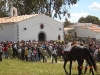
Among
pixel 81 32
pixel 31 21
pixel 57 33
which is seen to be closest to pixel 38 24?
pixel 31 21

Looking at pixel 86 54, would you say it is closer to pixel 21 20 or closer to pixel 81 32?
pixel 21 20

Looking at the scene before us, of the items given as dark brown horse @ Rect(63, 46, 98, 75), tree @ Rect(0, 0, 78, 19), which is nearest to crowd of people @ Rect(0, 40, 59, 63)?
dark brown horse @ Rect(63, 46, 98, 75)

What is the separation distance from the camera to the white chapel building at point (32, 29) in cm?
4343

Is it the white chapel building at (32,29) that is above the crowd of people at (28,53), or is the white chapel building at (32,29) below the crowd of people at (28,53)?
above

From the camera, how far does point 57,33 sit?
4756 cm

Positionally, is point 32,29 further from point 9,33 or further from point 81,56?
point 81,56

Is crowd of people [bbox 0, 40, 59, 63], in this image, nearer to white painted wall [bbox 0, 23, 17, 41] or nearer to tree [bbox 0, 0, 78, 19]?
white painted wall [bbox 0, 23, 17, 41]

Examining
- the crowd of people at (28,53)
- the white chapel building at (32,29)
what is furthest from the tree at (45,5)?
the crowd of people at (28,53)

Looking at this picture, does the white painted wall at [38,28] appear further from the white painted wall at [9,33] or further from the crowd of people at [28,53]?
the crowd of people at [28,53]

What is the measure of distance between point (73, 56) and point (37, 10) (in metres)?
48.3

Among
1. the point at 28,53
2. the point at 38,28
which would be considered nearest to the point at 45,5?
the point at 38,28

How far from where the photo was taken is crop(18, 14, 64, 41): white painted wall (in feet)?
143

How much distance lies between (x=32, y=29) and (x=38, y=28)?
1.09 meters

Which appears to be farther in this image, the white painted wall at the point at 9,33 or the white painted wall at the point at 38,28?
the white painted wall at the point at 9,33
